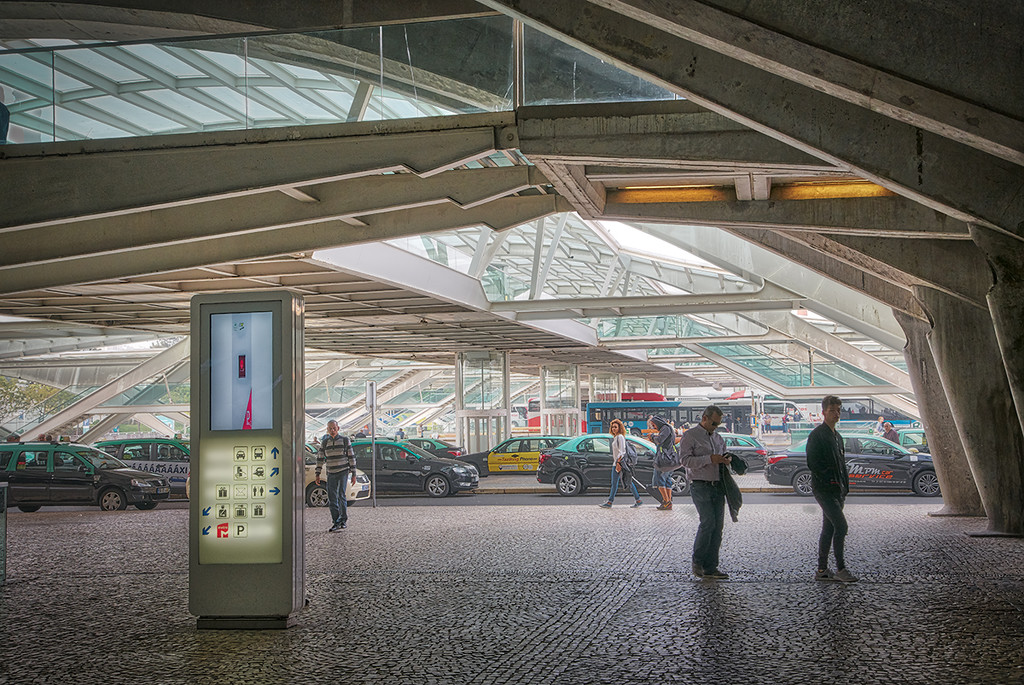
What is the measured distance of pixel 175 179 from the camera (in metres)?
12.0

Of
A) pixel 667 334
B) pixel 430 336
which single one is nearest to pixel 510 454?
pixel 430 336

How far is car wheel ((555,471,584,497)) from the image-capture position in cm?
2342

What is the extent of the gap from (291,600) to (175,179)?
6.28m

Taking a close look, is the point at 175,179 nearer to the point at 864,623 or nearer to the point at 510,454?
the point at 864,623

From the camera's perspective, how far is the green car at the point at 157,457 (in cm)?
2462

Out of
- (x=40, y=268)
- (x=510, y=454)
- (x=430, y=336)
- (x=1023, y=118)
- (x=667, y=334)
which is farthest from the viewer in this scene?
(x=667, y=334)

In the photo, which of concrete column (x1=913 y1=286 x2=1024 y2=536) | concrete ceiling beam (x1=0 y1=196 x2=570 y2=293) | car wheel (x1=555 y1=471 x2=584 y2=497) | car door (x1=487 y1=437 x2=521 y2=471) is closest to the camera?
concrete column (x1=913 y1=286 x2=1024 y2=536)

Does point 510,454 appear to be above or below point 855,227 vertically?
below

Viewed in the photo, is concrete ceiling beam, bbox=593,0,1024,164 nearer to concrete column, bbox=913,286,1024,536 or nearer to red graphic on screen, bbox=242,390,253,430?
red graphic on screen, bbox=242,390,253,430

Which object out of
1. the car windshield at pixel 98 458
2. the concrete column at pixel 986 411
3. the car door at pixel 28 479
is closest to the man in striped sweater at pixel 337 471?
the concrete column at pixel 986 411

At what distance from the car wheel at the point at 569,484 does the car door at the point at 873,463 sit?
6406 mm

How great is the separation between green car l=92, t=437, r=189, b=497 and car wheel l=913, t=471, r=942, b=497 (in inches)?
712

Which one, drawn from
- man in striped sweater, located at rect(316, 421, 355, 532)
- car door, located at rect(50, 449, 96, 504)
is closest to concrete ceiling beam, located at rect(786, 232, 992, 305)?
man in striped sweater, located at rect(316, 421, 355, 532)

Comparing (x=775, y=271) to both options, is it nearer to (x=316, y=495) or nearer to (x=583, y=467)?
(x=583, y=467)
